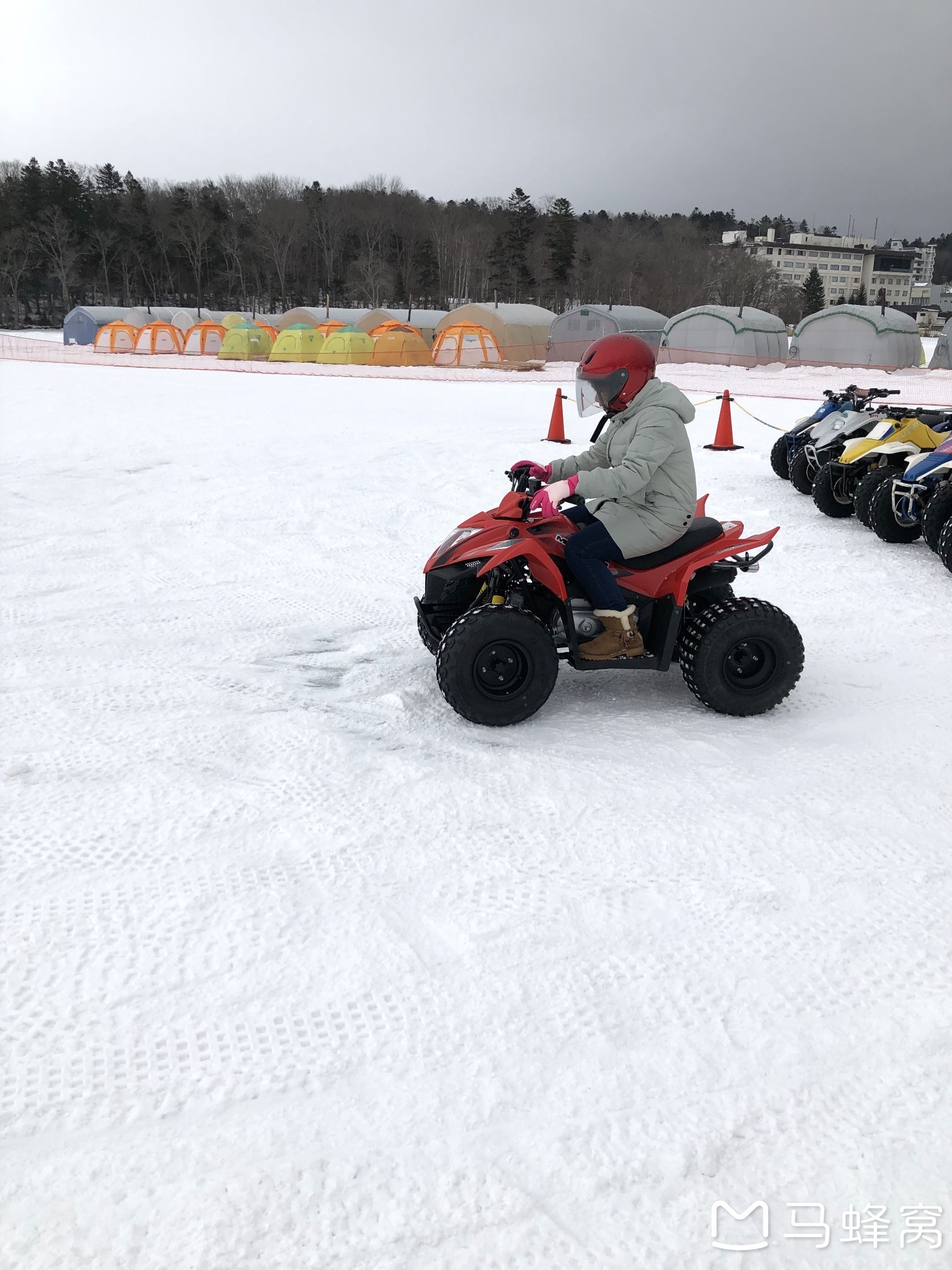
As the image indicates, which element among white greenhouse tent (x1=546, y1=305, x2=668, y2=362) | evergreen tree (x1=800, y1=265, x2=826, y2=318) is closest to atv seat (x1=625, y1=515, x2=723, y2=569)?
white greenhouse tent (x1=546, y1=305, x2=668, y2=362)

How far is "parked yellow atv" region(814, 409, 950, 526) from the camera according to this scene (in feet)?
23.7

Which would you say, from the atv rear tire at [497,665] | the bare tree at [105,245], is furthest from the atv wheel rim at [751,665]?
the bare tree at [105,245]

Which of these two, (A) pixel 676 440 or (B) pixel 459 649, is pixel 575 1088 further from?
(A) pixel 676 440

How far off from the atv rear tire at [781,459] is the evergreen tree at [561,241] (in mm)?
53024

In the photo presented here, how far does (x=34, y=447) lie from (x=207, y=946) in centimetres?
901

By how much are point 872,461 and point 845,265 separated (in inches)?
5669

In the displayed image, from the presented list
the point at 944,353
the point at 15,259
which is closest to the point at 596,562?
the point at 944,353

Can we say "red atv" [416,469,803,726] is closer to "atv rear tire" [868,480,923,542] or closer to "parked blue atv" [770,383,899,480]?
"atv rear tire" [868,480,923,542]

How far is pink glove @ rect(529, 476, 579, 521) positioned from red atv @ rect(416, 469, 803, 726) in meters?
0.03

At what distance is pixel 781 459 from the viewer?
8977mm

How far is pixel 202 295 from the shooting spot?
6581 cm

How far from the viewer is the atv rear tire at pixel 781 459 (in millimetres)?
8938

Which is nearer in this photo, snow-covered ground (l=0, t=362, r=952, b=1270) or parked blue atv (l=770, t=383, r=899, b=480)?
snow-covered ground (l=0, t=362, r=952, b=1270)

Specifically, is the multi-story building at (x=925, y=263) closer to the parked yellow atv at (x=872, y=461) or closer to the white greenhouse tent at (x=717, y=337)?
the white greenhouse tent at (x=717, y=337)
